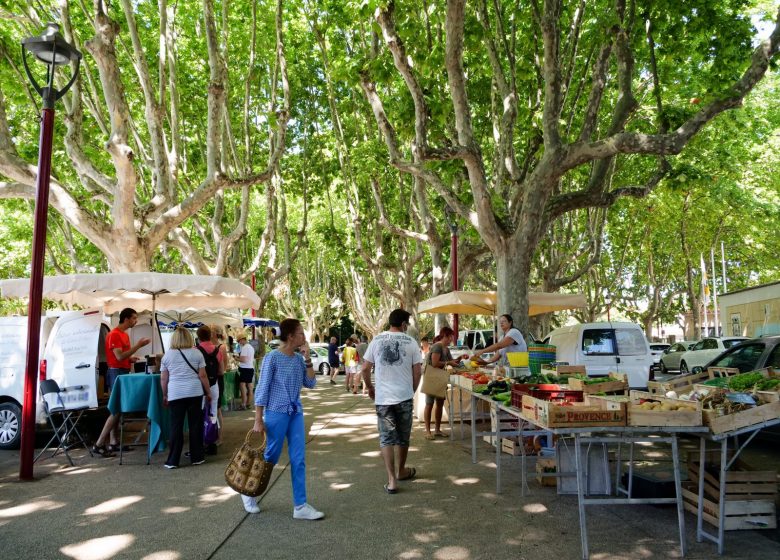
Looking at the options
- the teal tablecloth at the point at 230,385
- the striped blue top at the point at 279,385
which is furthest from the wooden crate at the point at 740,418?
the teal tablecloth at the point at 230,385

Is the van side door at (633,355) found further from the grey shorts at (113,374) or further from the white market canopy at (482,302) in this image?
the grey shorts at (113,374)

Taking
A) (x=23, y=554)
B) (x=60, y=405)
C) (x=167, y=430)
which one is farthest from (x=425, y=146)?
(x=23, y=554)

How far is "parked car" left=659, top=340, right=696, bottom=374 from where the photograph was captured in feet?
94.7

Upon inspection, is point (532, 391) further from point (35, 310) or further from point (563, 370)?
point (35, 310)

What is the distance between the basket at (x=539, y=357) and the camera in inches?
345

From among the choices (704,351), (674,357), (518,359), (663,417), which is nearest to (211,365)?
(518,359)

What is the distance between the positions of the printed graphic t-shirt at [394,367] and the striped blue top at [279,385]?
1124 mm

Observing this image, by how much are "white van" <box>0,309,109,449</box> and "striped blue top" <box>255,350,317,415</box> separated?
166 inches

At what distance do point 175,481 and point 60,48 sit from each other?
5347mm

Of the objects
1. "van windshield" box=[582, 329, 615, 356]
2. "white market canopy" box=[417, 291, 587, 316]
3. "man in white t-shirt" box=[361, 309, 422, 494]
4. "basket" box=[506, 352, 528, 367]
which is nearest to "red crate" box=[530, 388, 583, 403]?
"man in white t-shirt" box=[361, 309, 422, 494]

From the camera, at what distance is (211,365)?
8867 mm

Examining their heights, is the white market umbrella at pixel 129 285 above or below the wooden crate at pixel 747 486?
above

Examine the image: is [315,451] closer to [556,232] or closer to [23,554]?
[23,554]

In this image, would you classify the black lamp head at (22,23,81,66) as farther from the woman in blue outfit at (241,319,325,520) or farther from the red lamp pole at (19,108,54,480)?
the woman in blue outfit at (241,319,325,520)
